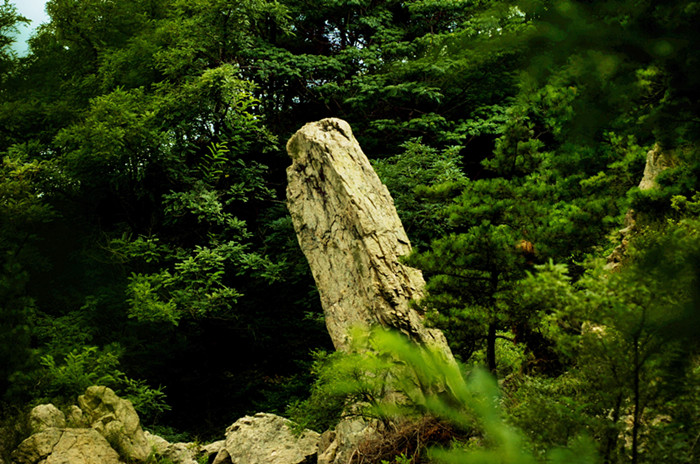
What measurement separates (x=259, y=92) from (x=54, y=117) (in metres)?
4.44

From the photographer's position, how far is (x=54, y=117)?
10547mm

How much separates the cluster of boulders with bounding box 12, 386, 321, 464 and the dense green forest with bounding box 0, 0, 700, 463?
656 mm

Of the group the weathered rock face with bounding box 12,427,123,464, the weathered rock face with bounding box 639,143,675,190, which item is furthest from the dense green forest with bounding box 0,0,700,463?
the weathered rock face with bounding box 12,427,123,464

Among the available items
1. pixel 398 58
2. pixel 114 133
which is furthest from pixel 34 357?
pixel 398 58

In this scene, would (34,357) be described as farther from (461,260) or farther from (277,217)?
(461,260)

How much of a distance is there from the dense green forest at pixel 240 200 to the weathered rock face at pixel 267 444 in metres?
0.80

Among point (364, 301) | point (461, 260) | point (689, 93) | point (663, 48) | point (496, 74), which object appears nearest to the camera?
point (663, 48)

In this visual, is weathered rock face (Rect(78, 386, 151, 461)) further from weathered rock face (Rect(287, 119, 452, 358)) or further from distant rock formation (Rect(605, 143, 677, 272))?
distant rock formation (Rect(605, 143, 677, 272))

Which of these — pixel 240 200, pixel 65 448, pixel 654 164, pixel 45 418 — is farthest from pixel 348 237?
pixel 240 200

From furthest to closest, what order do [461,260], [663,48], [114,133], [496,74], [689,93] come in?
[496,74] < [114,133] < [461,260] < [689,93] < [663,48]

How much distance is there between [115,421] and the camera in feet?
21.3

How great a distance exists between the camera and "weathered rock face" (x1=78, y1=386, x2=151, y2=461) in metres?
6.36

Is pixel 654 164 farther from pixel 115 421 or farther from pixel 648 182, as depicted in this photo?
pixel 115 421

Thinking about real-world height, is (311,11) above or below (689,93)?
above
